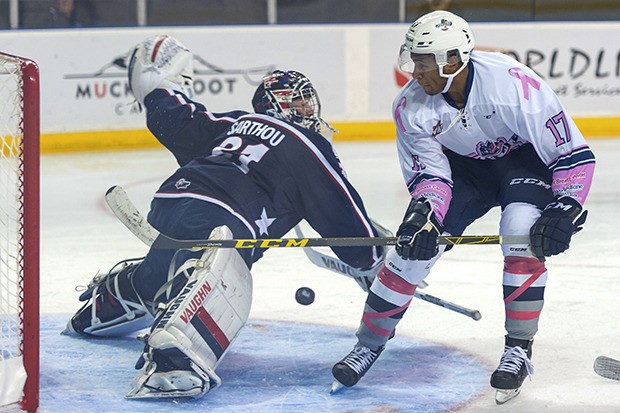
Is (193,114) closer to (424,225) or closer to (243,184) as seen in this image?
(243,184)

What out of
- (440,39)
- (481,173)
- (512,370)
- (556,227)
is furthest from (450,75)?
(512,370)

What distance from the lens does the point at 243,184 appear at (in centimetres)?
336

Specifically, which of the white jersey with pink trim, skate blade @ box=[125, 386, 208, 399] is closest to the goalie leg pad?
skate blade @ box=[125, 386, 208, 399]

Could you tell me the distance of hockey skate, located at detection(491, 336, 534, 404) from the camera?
304cm

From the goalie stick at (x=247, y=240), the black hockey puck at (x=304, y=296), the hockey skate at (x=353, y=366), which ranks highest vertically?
the goalie stick at (x=247, y=240)

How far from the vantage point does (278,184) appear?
11.1 feet

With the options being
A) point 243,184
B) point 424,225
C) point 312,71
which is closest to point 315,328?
point 243,184

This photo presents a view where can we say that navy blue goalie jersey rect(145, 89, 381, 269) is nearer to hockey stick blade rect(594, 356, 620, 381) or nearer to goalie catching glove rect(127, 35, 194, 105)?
goalie catching glove rect(127, 35, 194, 105)

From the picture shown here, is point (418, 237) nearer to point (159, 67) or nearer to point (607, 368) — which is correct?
point (607, 368)

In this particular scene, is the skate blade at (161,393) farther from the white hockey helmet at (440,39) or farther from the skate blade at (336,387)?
the white hockey helmet at (440,39)

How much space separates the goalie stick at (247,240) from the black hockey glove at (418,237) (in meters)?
0.06

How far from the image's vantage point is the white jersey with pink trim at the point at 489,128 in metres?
3.04

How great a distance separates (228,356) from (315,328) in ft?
1.33

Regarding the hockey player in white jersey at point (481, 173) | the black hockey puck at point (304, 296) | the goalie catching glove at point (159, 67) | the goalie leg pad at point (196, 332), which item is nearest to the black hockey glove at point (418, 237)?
the hockey player in white jersey at point (481, 173)
